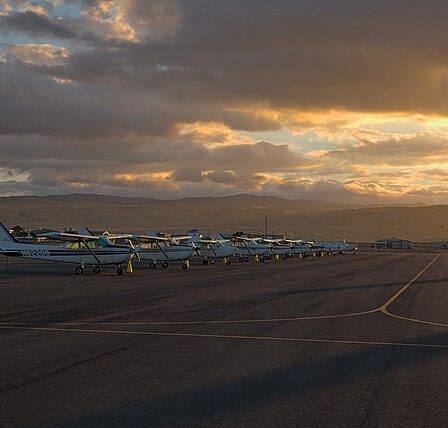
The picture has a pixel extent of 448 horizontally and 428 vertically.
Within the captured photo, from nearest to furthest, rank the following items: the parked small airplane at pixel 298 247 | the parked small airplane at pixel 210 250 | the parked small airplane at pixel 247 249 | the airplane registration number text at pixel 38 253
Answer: the airplane registration number text at pixel 38 253 → the parked small airplane at pixel 210 250 → the parked small airplane at pixel 247 249 → the parked small airplane at pixel 298 247

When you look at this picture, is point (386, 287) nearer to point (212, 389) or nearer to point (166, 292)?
point (166, 292)

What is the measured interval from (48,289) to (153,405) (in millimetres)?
20715

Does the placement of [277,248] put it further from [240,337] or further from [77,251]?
[240,337]

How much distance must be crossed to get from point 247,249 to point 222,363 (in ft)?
198

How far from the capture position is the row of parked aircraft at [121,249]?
42.4 metres

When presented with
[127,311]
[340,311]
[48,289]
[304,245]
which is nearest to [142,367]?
[127,311]

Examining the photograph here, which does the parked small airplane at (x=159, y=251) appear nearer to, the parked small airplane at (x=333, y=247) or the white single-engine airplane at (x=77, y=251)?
the white single-engine airplane at (x=77, y=251)

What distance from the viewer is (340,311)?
2044 centimetres

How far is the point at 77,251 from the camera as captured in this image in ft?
141

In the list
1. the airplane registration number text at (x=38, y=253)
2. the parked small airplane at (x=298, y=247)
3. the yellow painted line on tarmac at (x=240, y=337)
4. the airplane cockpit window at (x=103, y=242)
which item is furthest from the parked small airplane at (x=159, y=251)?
the yellow painted line on tarmac at (x=240, y=337)

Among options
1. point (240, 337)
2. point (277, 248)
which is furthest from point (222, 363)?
point (277, 248)

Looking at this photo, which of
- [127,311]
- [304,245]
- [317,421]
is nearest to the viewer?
[317,421]

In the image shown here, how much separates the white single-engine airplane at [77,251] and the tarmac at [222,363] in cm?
1913

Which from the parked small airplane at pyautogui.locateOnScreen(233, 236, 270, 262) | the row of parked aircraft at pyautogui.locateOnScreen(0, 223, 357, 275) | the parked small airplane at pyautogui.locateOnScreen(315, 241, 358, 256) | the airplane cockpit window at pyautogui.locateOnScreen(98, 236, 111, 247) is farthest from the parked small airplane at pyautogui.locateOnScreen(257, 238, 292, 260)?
the airplane cockpit window at pyautogui.locateOnScreen(98, 236, 111, 247)
